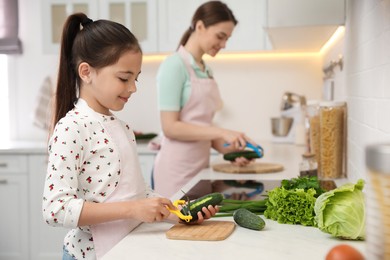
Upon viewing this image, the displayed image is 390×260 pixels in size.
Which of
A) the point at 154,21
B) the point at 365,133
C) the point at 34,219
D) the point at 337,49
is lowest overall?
the point at 34,219

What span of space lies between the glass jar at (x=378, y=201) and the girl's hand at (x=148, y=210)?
74cm

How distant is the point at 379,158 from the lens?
617 millimetres

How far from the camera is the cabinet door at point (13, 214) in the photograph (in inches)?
151

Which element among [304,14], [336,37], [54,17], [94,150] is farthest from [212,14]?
[54,17]

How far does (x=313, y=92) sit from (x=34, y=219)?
2.08 m

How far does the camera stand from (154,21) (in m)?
3.84

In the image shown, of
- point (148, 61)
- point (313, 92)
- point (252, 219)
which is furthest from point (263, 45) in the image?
point (252, 219)

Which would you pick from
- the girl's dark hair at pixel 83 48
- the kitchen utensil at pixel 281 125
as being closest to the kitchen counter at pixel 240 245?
the girl's dark hair at pixel 83 48

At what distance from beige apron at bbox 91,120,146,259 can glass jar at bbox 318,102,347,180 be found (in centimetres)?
98

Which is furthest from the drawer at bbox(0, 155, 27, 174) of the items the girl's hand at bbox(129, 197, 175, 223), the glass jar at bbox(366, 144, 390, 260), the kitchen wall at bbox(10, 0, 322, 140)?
the glass jar at bbox(366, 144, 390, 260)

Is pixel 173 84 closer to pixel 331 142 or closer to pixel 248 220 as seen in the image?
pixel 331 142

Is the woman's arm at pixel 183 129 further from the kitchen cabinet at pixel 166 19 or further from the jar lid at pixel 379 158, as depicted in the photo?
the jar lid at pixel 379 158

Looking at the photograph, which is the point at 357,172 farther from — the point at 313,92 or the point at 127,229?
the point at 313,92

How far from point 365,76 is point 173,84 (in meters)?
0.93
